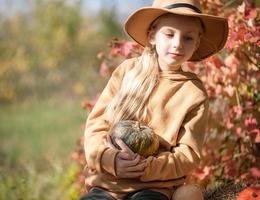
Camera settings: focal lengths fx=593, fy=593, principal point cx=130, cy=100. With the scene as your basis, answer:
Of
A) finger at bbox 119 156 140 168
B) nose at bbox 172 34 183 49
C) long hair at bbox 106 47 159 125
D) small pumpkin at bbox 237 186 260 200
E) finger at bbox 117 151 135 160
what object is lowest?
small pumpkin at bbox 237 186 260 200

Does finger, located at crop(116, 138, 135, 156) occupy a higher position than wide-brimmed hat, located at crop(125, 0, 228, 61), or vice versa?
wide-brimmed hat, located at crop(125, 0, 228, 61)

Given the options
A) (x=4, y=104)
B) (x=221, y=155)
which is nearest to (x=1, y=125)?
(x=4, y=104)

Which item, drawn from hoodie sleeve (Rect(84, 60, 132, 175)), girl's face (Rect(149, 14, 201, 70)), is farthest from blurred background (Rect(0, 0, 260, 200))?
hoodie sleeve (Rect(84, 60, 132, 175))

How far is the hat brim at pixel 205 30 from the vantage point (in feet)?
10.1

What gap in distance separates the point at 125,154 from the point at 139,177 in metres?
0.15

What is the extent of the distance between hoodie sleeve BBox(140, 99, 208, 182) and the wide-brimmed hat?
0.40m

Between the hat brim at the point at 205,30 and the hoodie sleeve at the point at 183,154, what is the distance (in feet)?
1.29

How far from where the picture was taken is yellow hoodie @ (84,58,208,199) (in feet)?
9.57

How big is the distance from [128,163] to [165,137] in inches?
10.6

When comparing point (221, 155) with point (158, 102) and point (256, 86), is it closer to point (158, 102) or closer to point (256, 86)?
point (256, 86)

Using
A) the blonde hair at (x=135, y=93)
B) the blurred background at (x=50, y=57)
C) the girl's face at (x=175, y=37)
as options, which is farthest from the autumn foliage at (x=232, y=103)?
the blurred background at (x=50, y=57)

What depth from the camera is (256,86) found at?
395 centimetres

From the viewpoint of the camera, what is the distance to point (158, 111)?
3045 millimetres

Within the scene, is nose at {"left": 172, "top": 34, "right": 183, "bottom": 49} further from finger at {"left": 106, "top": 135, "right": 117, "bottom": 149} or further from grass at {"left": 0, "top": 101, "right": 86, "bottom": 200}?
grass at {"left": 0, "top": 101, "right": 86, "bottom": 200}
